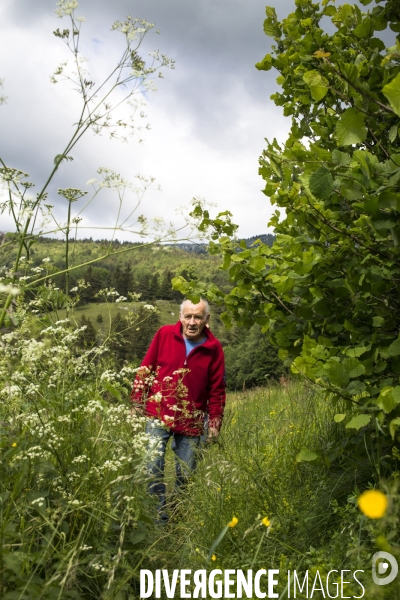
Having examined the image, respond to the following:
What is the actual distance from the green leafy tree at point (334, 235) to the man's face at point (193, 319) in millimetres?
1702

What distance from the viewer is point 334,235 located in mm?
2508

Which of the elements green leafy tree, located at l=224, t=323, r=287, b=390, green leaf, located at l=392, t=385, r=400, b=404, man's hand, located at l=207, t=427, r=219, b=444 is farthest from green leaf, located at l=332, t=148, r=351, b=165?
green leafy tree, located at l=224, t=323, r=287, b=390

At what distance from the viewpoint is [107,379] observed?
2912mm

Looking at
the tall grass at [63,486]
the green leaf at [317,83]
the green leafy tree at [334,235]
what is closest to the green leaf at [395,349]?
the green leafy tree at [334,235]

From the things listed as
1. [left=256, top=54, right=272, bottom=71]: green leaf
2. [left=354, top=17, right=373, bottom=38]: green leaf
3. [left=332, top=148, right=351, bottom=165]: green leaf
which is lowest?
[left=332, top=148, right=351, bottom=165]: green leaf

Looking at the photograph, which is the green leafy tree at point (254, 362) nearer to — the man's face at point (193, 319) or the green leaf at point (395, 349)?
the man's face at point (193, 319)

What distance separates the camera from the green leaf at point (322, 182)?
1875 millimetres

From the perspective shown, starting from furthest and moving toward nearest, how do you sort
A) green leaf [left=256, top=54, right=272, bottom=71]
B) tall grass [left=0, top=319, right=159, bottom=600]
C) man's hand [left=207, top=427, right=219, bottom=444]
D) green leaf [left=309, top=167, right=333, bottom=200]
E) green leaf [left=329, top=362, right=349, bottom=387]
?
1. man's hand [left=207, top=427, right=219, bottom=444]
2. green leaf [left=256, top=54, right=272, bottom=71]
3. green leaf [left=329, top=362, right=349, bottom=387]
4. tall grass [left=0, top=319, right=159, bottom=600]
5. green leaf [left=309, top=167, right=333, bottom=200]

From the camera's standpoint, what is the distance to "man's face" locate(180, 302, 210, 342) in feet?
15.7

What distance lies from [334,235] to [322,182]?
675 mm

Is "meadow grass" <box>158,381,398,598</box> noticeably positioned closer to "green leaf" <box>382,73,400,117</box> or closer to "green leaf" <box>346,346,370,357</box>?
"green leaf" <box>346,346,370,357</box>

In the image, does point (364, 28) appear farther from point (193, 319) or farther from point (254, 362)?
point (254, 362)

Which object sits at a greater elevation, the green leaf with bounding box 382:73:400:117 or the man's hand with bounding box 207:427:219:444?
the green leaf with bounding box 382:73:400:117

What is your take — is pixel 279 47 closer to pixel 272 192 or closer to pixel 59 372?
pixel 272 192
